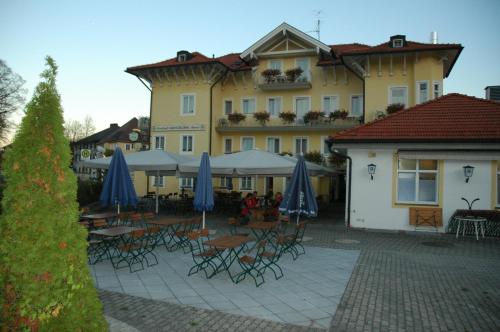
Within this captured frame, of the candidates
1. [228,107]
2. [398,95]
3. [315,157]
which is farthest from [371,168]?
[228,107]

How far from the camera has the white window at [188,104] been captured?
84.5ft

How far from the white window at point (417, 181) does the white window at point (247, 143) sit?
44.4 ft

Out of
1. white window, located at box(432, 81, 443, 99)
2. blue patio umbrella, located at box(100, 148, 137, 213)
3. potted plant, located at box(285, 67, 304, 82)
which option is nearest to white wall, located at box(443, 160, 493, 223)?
white window, located at box(432, 81, 443, 99)

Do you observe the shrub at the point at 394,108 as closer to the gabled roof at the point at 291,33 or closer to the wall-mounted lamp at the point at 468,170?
the gabled roof at the point at 291,33

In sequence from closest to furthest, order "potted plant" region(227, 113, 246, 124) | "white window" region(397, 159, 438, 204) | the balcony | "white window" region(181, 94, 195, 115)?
"white window" region(397, 159, 438, 204) → the balcony → "potted plant" region(227, 113, 246, 124) → "white window" region(181, 94, 195, 115)

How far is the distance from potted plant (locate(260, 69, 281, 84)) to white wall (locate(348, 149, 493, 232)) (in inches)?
490

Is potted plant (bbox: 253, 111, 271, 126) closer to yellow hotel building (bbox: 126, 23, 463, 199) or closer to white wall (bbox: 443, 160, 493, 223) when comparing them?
yellow hotel building (bbox: 126, 23, 463, 199)

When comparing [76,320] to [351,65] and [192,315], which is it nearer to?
[192,315]

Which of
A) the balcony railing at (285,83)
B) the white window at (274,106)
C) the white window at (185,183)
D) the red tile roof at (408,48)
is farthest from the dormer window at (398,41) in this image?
the white window at (185,183)

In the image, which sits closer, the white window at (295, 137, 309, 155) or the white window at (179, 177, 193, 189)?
the white window at (295, 137, 309, 155)

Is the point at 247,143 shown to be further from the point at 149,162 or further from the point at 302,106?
the point at 149,162

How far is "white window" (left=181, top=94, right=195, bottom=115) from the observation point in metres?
25.8

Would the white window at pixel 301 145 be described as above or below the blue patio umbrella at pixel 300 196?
above

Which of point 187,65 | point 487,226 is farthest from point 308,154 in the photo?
point 487,226
